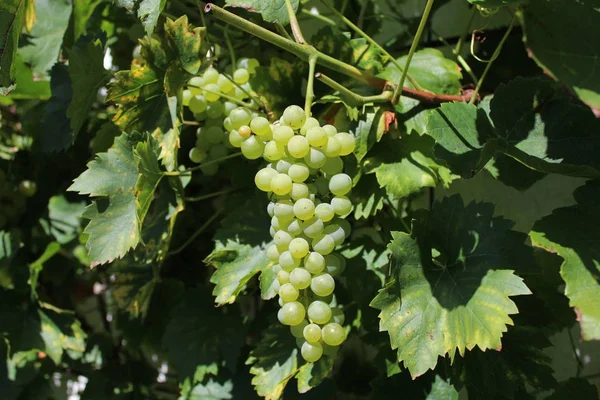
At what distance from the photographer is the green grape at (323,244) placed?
0.78 metres

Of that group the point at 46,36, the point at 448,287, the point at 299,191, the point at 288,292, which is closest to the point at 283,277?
the point at 288,292

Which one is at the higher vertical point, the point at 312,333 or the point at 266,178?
the point at 266,178

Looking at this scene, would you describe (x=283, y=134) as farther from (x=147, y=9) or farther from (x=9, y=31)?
(x=9, y=31)

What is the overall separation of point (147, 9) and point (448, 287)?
587mm

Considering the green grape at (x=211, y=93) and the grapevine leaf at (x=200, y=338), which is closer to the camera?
the green grape at (x=211, y=93)

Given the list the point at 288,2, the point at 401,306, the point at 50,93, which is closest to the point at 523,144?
the point at 401,306

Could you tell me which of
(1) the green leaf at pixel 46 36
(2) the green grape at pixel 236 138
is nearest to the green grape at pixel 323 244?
(2) the green grape at pixel 236 138

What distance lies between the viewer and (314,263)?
0.77 meters

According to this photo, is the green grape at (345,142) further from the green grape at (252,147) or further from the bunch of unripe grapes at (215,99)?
the bunch of unripe grapes at (215,99)

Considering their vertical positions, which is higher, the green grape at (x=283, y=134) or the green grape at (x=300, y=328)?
the green grape at (x=283, y=134)

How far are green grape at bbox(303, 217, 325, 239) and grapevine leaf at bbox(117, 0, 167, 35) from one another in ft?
1.13

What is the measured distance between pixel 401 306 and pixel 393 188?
20 cm

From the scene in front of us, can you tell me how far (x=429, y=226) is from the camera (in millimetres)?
849

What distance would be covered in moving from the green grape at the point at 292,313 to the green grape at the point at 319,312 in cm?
1
